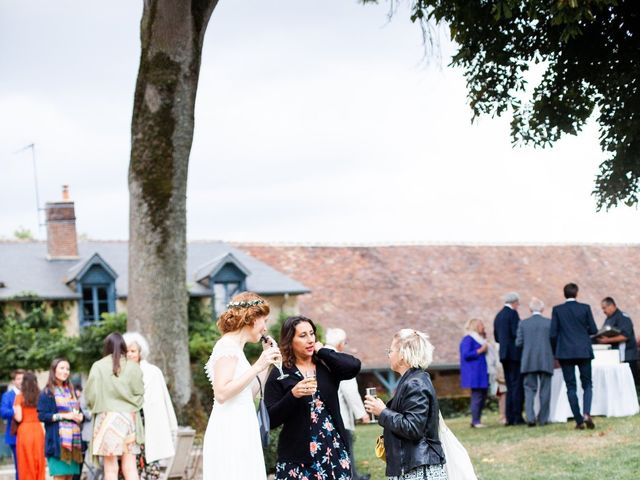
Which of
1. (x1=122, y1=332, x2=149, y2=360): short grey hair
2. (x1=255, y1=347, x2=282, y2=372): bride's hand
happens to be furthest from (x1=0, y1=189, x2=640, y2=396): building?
(x1=255, y1=347, x2=282, y2=372): bride's hand

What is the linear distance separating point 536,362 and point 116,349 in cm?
740

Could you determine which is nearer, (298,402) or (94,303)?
(298,402)

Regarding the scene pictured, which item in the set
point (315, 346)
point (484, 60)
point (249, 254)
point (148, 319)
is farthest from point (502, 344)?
point (249, 254)

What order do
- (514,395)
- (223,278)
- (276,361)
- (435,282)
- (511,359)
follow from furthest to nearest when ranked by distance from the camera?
(435,282)
(223,278)
(511,359)
(514,395)
(276,361)

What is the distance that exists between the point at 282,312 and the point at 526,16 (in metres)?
27.4

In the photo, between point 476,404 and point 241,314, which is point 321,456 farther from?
point 476,404

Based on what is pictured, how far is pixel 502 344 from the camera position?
18.0 metres

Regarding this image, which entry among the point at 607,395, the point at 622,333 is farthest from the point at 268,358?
the point at 622,333

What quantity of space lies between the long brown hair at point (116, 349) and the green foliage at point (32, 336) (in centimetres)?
2154

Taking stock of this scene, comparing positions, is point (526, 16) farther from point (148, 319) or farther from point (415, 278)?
point (415, 278)

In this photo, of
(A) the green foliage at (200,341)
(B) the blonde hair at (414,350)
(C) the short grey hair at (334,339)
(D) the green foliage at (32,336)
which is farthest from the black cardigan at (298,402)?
(D) the green foliage at (32,336)

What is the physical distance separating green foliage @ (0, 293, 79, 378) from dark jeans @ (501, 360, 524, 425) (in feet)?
58.7

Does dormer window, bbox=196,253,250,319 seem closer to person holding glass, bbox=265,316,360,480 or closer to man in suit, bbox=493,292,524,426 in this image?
man in suit, bbox=493,292,524,426

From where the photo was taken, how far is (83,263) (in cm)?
3662
